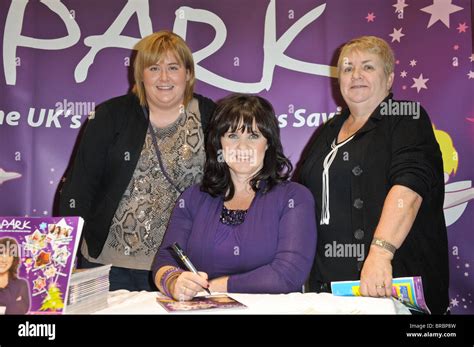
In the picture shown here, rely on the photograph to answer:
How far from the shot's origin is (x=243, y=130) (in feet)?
5.76

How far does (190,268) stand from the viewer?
1.44m

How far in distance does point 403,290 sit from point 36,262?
2.95ft

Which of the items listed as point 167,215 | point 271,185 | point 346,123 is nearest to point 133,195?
point 167,215

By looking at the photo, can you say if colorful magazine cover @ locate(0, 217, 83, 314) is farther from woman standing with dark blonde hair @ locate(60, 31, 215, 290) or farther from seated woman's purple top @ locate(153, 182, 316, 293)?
woman standing with dark blonde hair @ locate(60, 31, 215, 290)

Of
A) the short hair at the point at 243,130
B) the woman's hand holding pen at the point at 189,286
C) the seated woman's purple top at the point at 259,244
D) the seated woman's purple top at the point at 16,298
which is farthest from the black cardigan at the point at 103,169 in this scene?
the seated woman's purple top at the point at 16,298

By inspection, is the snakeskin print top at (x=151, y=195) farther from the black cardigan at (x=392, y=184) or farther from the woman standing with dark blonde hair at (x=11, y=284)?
the woman standing with dark blonde hair at (x=11, y=284)

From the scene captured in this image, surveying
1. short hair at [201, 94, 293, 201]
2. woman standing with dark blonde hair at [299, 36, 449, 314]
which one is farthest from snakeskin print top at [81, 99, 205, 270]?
woman standing with dark blonde hair at [299, 36, 449, 314]

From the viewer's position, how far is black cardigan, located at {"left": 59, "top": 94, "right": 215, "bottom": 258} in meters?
2.09

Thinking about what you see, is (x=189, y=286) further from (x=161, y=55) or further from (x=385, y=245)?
(x=161, y=55)

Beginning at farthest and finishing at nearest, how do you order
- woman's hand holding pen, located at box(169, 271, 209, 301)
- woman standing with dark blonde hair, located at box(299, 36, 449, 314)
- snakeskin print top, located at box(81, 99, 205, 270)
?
snakeskin print top, located at box(81, 99, 205, 270) → woman standing with dark blonde hair, located at box(299, 36, 449, 314) → woman's hand holding pen, located at box(169, 271, 209, 301)

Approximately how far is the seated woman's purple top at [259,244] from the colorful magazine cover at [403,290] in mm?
158

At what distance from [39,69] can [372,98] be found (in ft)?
5.56

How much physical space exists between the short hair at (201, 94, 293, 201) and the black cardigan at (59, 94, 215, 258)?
346mm

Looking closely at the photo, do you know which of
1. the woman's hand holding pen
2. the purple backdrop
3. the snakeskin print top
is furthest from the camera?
the purple backdrop
